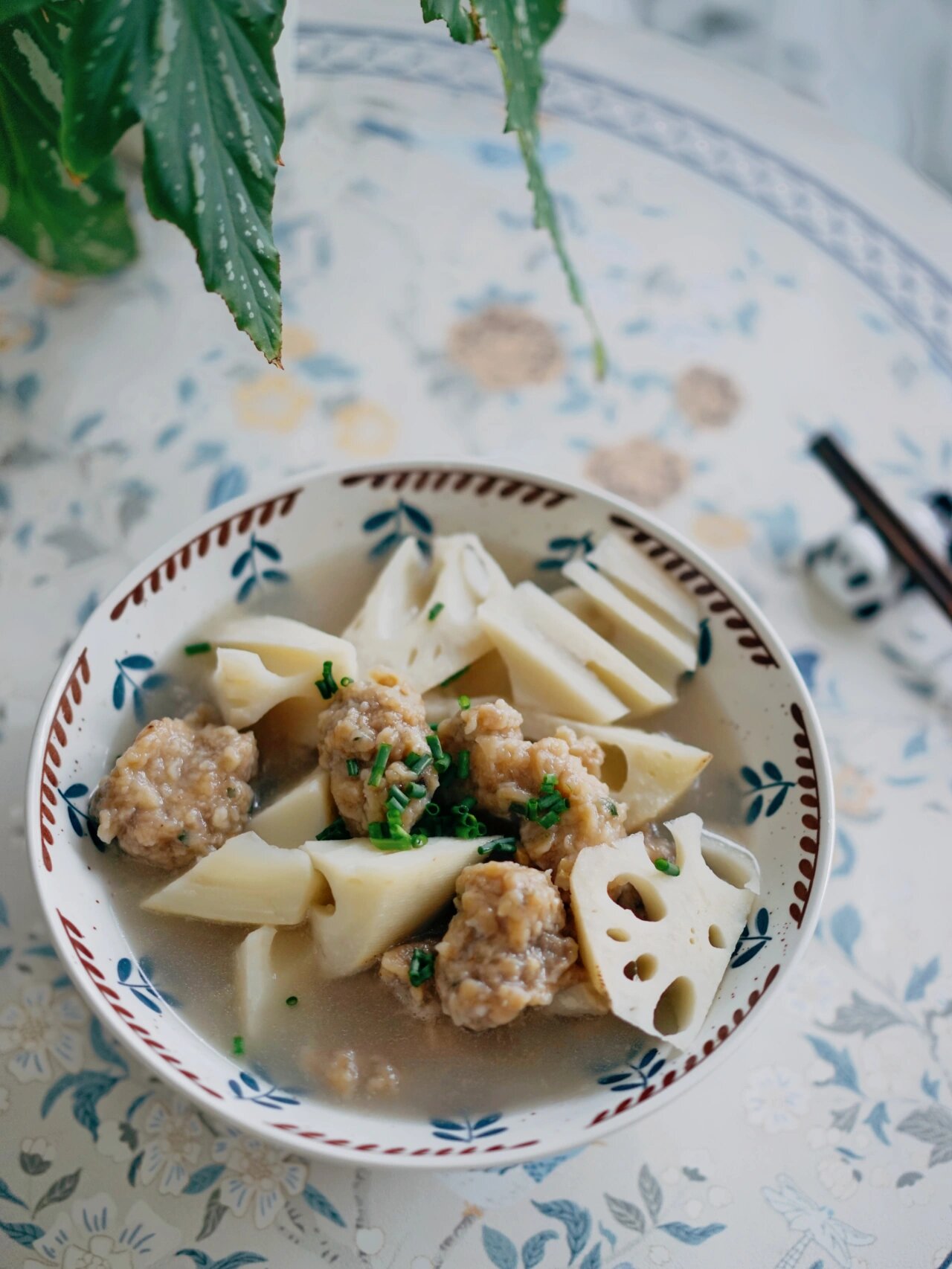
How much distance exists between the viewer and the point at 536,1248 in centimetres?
144

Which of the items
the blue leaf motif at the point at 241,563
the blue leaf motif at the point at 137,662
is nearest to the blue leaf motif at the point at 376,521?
the blue leaf motif at the point at 241,563

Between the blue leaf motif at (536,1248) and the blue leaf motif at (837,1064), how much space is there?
0.44 m

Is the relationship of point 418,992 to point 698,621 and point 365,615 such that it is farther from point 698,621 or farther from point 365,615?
point 698,621

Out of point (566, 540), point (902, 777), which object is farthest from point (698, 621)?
point (902, 777)

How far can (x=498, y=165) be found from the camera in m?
2.43

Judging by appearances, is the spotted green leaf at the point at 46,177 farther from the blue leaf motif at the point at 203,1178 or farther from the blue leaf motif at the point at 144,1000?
the blue leaf motif at the point at 203,1178

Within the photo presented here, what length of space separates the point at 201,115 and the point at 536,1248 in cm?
146

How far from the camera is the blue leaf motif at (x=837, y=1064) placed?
1592 millimetres

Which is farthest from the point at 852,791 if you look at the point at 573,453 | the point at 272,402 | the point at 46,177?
the point at 46,177

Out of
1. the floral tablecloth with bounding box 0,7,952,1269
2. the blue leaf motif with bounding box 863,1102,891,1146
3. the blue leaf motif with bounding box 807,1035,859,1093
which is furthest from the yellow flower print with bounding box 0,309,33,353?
the blue leaf motif with bounding box 863,1102,891,1146

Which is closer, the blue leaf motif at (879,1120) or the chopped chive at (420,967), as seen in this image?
the chopped chive at (420,967)

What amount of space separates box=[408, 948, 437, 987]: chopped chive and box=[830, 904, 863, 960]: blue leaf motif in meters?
0.67

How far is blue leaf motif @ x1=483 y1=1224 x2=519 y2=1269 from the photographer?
1.43 m

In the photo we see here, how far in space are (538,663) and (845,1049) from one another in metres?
0.72
